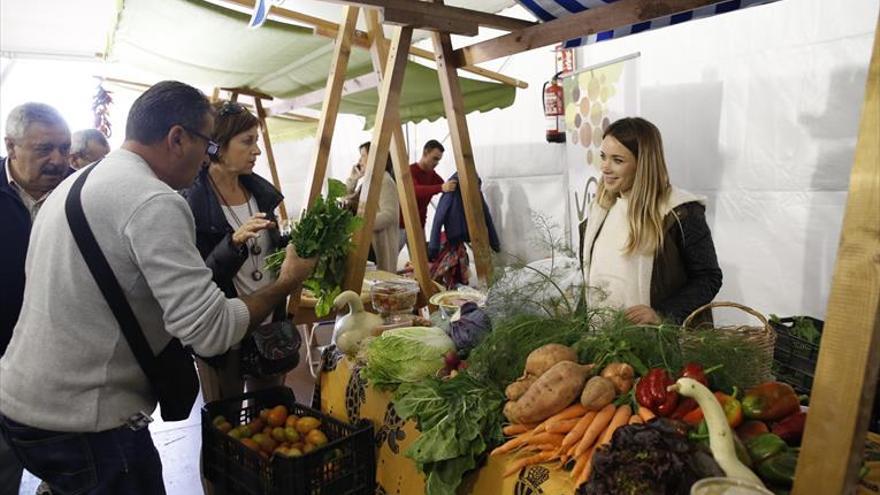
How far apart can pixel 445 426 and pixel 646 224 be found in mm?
1141

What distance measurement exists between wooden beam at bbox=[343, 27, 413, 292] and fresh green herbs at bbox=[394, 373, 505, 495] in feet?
3.79

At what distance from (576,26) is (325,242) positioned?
1465mm

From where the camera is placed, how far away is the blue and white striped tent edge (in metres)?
2.25

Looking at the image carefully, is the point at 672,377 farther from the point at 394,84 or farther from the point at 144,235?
the point at 394,84

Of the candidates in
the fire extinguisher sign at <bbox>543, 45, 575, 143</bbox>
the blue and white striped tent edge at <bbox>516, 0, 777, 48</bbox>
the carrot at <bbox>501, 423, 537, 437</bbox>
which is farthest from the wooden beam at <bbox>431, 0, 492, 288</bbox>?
the fire extinguisher sign at <bbox>543, 45, 575, 143</bbox>

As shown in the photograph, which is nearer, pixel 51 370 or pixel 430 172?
pixel 51 370

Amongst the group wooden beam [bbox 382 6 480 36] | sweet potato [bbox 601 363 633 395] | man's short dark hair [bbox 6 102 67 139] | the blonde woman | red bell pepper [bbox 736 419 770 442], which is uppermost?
wooden beam [bbox 382 6 480 36]

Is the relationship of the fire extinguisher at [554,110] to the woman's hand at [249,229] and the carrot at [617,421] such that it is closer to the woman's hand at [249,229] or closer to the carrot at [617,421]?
the woman's hand at [249,229]

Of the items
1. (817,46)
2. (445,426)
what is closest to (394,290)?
(445,426)

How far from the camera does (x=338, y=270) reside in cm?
275

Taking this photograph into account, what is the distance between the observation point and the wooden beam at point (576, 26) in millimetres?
2186

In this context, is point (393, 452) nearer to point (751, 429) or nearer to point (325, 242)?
point (325, 242)

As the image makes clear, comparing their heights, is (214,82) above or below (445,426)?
above

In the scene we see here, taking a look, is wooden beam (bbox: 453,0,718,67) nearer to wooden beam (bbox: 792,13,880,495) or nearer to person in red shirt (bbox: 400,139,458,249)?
→ wooden beam (bbox: 792,13,880,495)
